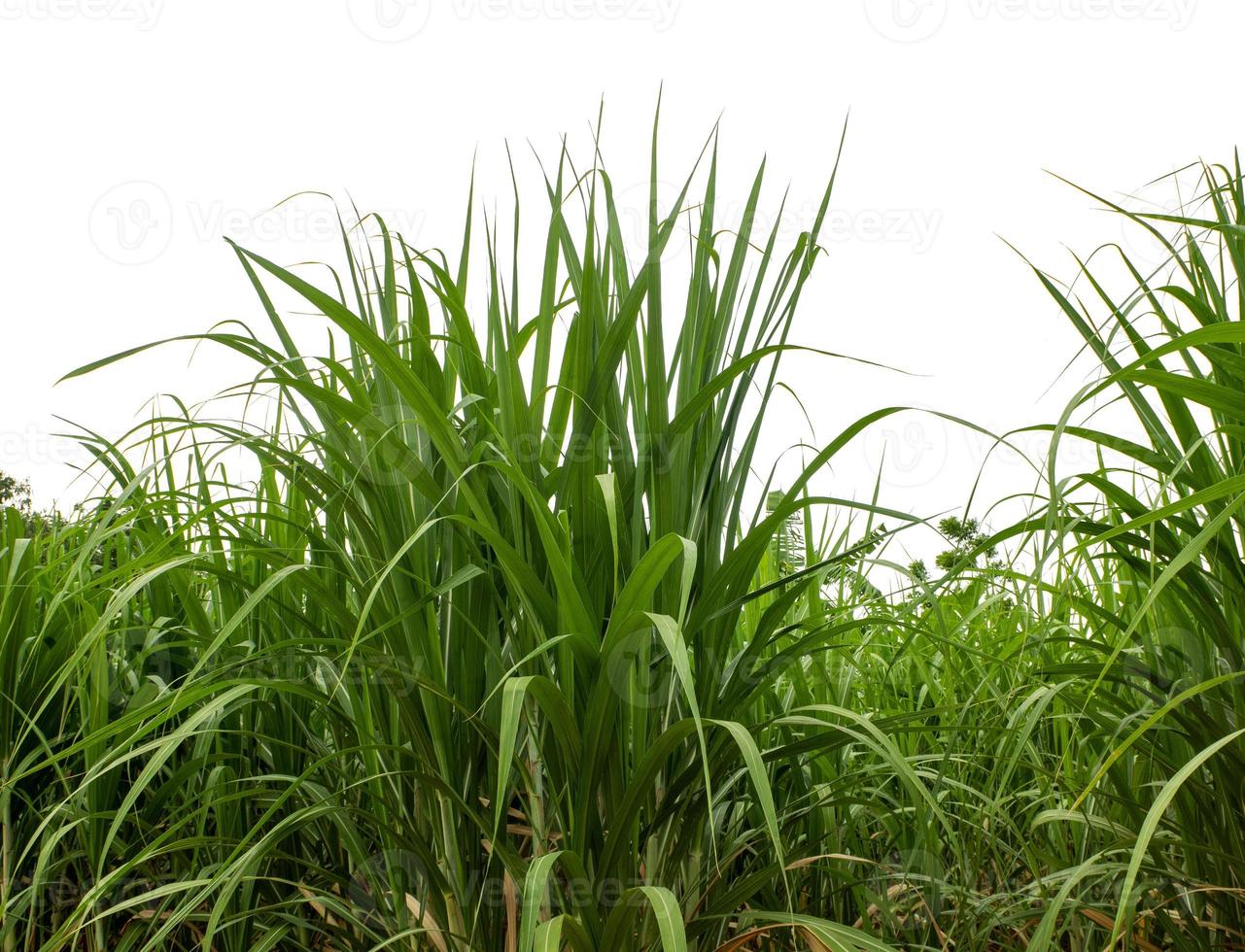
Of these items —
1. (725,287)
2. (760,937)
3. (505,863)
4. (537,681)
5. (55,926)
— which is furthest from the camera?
(55,926)

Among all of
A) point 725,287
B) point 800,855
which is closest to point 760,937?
point 800,855

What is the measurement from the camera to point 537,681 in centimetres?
74

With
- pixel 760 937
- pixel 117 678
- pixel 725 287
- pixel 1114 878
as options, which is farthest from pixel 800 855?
pixel 117 678

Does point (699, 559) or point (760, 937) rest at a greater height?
point (699, 559)

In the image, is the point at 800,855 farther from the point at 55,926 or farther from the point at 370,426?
the point at 55,926

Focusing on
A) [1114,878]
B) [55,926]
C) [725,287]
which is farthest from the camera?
[55,926]

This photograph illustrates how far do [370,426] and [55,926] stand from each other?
3.28 feet

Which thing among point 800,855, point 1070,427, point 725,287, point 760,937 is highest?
point 725,287

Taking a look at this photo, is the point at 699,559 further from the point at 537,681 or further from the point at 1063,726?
the point at 1063,726

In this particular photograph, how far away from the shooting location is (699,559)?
940 millimetres

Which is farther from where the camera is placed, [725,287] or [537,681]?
[725,287]

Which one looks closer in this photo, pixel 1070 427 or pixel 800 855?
pixel 1070 427

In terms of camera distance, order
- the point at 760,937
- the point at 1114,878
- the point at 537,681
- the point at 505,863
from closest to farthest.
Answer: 1. the point at 537,681
2. the point at 505,863
3. the point at 1114,878
4. the point at 760,937

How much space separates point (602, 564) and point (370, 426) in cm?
25
